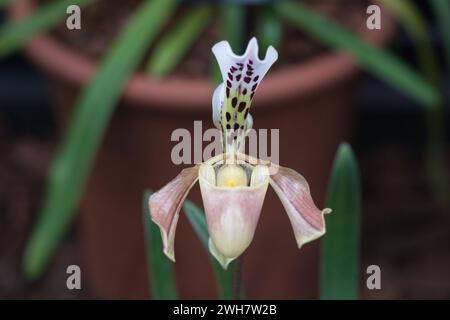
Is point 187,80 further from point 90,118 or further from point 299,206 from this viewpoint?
point 299,206

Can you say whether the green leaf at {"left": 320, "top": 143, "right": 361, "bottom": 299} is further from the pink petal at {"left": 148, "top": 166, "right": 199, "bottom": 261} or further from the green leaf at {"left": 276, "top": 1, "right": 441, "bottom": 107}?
the green leaf at {"left": 276, "top": 1, "right": 441, "bottom": 107}

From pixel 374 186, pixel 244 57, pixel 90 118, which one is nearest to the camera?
pixel 244 57

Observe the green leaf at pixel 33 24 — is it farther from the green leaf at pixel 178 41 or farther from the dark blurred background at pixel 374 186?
the dark blurred background at pixel 374 186

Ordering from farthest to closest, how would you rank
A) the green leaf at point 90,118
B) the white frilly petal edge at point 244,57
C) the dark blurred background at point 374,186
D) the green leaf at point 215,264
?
the dark blurred background at point 374,186
the green leaf at point 90,118
the green leaf at point 215,264
the white frilly petal edge at point 244,57

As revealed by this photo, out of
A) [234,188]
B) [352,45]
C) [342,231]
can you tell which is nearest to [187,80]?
[352,45]

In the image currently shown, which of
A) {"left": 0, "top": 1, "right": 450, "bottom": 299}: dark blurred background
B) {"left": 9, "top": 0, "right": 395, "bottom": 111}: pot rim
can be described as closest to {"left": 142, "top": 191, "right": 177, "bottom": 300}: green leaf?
{"left": 9, "top": 0, "right": 395, "bottom": 111}: pot rim

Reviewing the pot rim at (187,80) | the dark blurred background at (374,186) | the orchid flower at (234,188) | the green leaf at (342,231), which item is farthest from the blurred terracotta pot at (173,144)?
the orchid flower at (234,188)
